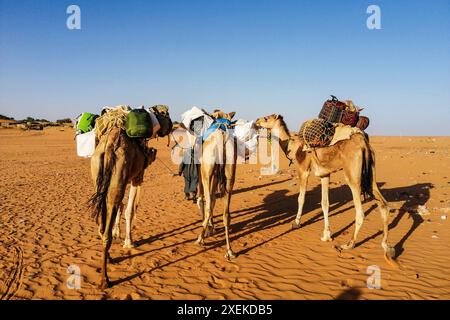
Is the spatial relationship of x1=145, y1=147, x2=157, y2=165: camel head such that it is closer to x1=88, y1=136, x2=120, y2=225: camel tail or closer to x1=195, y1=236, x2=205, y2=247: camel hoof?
x1=88, y1=136, x2=120, y2=225: camel tail

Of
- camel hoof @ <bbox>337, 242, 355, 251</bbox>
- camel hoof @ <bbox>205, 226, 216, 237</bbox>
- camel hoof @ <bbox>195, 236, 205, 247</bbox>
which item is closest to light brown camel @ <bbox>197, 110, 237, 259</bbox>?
camel hoof @ <bbox>195, 236, 205, 247</bbox>

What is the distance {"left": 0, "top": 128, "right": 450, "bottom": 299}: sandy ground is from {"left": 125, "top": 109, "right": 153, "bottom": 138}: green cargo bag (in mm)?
2590

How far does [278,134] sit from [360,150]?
271 cm

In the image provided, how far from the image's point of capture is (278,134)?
8789 mm

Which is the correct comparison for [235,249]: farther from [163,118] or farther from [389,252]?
[163,118]

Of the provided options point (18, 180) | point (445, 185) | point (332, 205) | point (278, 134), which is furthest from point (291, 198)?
point (18, 180)

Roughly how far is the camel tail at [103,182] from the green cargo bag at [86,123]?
1384mm

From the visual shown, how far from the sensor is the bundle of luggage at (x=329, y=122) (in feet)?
23.5

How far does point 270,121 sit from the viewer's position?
8.88 meters

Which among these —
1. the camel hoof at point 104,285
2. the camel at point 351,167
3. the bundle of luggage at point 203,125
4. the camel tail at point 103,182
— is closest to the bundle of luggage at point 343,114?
the camel at point 351,167

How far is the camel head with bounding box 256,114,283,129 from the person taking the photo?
348 inches

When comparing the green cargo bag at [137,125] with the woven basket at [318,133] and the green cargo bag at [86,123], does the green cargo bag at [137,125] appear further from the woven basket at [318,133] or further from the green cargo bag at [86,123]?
the woven basket at [318,133]

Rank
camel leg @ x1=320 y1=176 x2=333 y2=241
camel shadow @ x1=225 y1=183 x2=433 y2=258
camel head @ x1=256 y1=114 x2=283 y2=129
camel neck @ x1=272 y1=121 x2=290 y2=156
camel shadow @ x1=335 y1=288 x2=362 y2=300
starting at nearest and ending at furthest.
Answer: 1. camel shadow @ x1=335 y1=288 x2=362 y2=300
2. camel leg @ x1=320 y1=176 x2=333 y2=241
3. camel shadow @ x1=225 y1=183 x2=433 y2=258
4. camel neck @ x1=272 y1=121 x2=290 y2=156
5. camel head @ x1=256 y1=114 x2=283 y2=129
